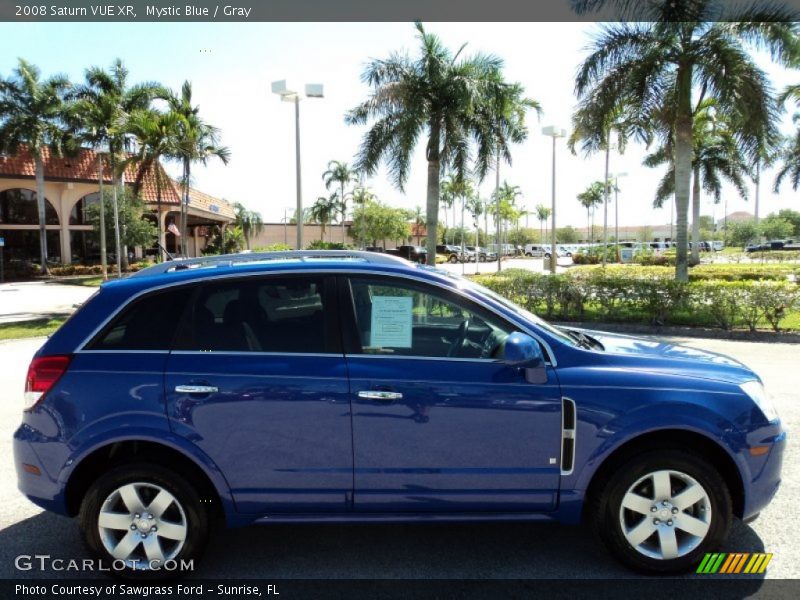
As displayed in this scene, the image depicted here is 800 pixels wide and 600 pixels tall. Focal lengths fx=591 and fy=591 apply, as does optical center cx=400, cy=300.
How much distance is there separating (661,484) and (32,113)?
39204 mm

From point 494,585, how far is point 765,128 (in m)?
17.1

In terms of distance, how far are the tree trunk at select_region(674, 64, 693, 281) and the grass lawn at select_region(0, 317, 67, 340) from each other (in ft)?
55.9

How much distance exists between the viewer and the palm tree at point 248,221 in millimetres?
78312

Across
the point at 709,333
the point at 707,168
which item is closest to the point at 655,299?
the point at 709,333

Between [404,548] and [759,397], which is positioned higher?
[759,397]

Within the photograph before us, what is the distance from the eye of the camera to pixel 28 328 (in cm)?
1519

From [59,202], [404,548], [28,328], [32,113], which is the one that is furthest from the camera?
[59,202]

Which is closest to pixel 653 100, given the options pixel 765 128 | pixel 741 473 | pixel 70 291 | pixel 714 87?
pixel 714 87

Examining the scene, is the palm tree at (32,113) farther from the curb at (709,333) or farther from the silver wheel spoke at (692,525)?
the silver wheel spoke at (692,525)

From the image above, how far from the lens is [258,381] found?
10.3ft

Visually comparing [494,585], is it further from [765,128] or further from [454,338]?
[765,128]

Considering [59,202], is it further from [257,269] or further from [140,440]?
[140,440]

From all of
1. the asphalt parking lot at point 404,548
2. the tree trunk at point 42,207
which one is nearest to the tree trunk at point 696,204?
the asphalt parking lot at point 404,548

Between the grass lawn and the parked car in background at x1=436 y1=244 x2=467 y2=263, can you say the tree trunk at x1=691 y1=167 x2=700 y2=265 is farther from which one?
the grass lawn
